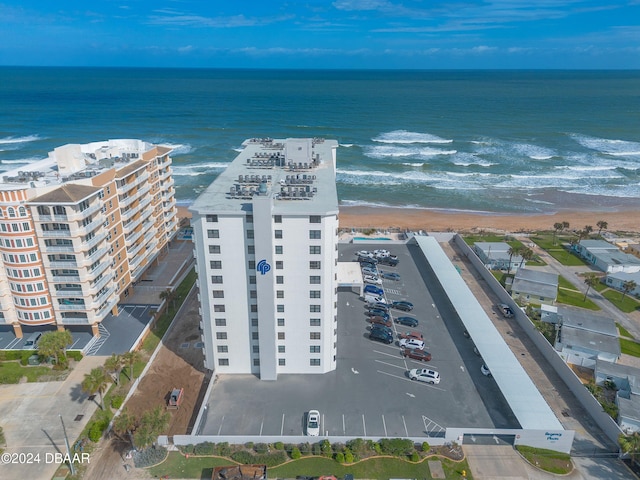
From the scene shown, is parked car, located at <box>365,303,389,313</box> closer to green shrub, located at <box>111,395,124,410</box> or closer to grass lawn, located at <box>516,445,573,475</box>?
grass lawn, located at <box>516,445,573,475</box>

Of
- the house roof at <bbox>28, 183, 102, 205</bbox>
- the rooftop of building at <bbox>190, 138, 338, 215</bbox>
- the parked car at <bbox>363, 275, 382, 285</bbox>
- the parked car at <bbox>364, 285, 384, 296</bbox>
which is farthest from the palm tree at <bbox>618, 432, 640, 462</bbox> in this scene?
the house roof at <bbox>28, 183, 102, 205</bbox>

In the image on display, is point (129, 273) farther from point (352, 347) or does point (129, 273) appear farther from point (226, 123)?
point (226, 123)

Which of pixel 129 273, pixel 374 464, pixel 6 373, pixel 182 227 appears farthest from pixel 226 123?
pixel 374 464

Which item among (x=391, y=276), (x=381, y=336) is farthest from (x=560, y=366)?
(x=391, y=276)

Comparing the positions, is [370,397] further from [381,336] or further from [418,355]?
[381,336]

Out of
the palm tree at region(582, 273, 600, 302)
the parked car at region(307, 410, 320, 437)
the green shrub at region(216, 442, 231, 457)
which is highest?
the palm tree at region(582, 273, 600, 302)

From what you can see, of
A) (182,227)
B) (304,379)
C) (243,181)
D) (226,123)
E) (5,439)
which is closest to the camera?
(5,439)

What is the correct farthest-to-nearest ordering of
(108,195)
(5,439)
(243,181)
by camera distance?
(108,195) → (243,181) → (5,439)
